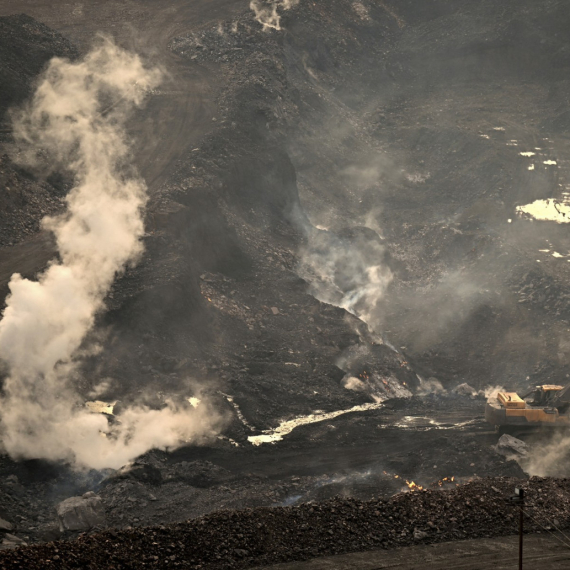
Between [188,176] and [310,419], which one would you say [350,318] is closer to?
[310,419]

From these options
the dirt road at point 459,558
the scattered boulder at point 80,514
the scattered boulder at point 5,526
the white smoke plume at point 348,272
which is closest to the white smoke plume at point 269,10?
the white smoke plume at point 348,272

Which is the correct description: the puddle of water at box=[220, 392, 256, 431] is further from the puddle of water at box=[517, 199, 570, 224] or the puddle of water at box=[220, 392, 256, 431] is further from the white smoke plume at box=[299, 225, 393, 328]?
the puddle of water at box=[517, 199, 570, 224]

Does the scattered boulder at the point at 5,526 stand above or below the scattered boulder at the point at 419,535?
above

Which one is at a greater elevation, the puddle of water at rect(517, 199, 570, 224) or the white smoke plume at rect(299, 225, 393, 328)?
the puddle of water at rect(517, 199, 570, 224)

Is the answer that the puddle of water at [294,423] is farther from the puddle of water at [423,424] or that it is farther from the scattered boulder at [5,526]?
the scattered boulder at [5,526]

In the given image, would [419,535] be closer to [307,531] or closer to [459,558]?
[459,558]

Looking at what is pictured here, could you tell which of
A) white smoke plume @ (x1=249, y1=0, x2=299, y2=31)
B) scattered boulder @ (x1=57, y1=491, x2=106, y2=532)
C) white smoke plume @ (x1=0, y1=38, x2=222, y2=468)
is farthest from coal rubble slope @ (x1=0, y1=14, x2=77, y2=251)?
white smoke plume @ (x1=249, y1=0, x2=299, y2=31)

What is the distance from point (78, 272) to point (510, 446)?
620 inches

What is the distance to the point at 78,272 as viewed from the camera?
26.4m

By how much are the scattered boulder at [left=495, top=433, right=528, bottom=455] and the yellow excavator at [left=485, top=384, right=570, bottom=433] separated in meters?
0.78

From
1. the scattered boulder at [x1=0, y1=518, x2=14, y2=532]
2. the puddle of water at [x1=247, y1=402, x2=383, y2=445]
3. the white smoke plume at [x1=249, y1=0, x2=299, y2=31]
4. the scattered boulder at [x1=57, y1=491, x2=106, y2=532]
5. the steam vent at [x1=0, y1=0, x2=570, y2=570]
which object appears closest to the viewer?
Result: the scattered boulder at [x1=0, y1=518, x2=14, y2=532]

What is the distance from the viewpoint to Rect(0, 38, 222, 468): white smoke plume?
21.6m

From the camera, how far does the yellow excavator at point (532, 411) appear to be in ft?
85.3

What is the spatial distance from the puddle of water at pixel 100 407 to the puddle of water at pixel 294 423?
452 cm
